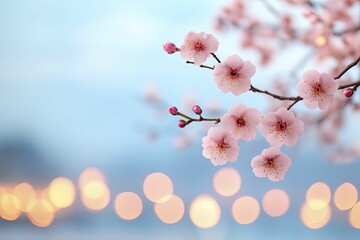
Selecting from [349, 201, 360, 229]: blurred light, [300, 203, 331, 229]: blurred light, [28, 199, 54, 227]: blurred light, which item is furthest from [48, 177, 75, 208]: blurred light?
[349, 201, 360, 229]: blurred light

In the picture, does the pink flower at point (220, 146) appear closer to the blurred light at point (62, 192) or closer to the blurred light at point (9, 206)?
the blurred light at point (62, 192)

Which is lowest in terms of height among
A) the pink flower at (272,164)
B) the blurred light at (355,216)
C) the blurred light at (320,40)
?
the pink flower at (272,164)

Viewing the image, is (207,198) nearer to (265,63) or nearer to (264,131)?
(265,63)

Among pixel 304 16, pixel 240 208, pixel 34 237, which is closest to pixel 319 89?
pixel 304 16

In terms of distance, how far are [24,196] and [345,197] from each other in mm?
4313

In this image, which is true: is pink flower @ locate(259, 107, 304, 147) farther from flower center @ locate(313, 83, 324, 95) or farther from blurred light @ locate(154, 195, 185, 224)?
blurred light @ locate(154, 195, 185, 224)

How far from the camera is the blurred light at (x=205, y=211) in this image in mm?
6875

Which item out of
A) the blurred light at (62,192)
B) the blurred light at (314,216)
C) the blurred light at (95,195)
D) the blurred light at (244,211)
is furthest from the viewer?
the blurred light at (62,192)

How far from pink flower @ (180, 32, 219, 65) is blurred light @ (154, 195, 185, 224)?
607cm

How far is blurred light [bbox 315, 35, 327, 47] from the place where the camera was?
2.88 meters

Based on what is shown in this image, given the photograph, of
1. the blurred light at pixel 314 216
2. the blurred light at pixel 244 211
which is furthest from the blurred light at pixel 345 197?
the blurred light at pixel 244 211

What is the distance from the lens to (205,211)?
712cm

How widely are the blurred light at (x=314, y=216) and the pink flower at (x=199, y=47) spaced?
5231 millimetres

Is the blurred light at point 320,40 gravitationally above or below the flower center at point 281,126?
above
